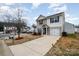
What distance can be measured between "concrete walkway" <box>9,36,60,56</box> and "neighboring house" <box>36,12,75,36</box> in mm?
192

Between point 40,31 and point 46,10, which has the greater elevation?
point 46,10

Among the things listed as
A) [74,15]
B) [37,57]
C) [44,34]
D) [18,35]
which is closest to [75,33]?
[74,15]

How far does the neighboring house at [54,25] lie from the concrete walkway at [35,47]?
19 cm

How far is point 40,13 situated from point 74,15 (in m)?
0.89

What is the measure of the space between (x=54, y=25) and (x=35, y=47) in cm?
83

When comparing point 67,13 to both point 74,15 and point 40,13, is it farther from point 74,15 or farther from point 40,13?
point 40,13

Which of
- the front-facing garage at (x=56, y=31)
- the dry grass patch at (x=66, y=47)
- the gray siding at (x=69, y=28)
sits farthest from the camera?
the front-facing garage at (x=56, y=31)

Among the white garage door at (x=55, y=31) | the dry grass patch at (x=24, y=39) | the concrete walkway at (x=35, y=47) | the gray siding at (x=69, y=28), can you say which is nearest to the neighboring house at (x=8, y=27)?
the dry grass patch at (x=24, y=39)

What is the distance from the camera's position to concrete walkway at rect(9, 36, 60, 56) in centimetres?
449

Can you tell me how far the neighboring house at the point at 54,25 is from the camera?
4.67m

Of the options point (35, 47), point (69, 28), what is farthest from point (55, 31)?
point (35, 47)

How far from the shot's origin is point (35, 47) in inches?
182

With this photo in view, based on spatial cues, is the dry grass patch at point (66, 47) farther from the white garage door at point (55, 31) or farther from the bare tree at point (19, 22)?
the bare tree at point (19, 22)

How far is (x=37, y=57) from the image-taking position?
14.4 ft
